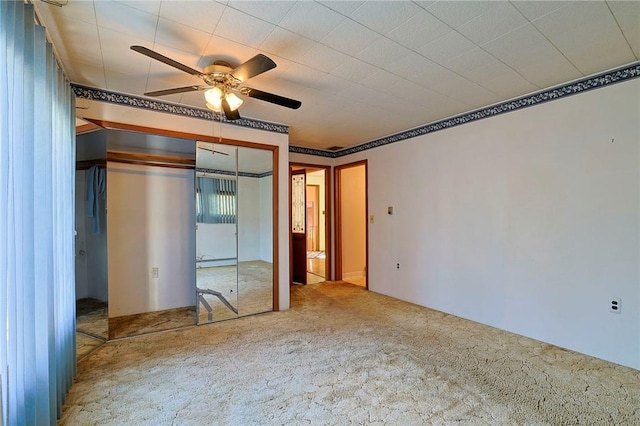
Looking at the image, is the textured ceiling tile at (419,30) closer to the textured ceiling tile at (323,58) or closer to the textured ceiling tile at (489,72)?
the textured ceiling tile at (323,58)

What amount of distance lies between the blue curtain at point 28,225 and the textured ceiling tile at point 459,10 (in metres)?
2.18

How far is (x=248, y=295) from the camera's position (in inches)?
153

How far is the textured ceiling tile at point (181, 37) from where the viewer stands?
1.94 m

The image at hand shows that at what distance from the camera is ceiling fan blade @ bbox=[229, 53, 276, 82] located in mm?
1866

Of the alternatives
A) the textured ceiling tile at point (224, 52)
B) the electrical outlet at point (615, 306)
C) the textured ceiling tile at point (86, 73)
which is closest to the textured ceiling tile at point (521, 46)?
the textured ceiling tile at point (224, 52)

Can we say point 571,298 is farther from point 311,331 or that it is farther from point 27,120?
point 27,120

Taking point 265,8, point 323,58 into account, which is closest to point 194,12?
point 265,8

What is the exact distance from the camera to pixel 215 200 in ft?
12.3

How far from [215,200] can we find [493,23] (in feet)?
10.7

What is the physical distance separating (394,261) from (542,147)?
243cm

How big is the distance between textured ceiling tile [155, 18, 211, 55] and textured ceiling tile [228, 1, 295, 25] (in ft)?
1.32

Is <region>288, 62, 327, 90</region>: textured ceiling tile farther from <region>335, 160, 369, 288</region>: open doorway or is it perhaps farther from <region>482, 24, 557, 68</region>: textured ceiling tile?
<region>335, 160, 369, 288</region>: open doorway

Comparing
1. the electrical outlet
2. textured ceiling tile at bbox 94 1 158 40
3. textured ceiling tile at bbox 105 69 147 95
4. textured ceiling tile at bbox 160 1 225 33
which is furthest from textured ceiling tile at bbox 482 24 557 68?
textured ceiling tile at bbox 105 69 147 95

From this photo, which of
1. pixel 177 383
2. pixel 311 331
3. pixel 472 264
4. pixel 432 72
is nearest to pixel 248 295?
pixel 311 331
